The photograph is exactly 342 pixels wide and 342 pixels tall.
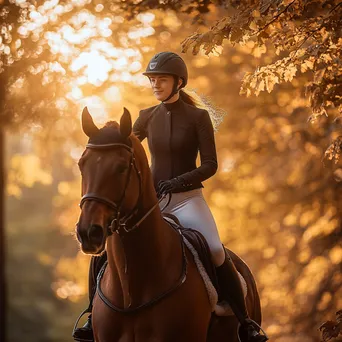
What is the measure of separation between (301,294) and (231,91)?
16.4 feet

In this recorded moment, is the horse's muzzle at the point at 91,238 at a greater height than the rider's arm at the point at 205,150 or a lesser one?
lesser

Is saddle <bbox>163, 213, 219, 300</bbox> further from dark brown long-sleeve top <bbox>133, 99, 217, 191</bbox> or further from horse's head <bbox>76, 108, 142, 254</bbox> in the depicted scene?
horse's head <bbox>76, 108, 142, 254</bbox>

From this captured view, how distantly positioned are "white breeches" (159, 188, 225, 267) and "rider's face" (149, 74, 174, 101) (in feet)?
2.88

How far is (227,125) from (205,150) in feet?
44.9

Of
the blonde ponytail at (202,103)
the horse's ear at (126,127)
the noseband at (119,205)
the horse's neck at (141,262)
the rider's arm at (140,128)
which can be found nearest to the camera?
the noseband at (119,205)

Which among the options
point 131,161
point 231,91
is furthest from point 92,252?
point 231,91

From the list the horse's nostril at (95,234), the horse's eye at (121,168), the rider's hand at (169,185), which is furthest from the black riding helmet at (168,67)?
the horse's nostril at (95,234)

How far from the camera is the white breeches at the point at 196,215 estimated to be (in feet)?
26.2

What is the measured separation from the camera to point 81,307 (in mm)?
41812

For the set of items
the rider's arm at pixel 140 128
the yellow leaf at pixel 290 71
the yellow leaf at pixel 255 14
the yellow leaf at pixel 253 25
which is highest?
the yellow leaf at pixel 255 14

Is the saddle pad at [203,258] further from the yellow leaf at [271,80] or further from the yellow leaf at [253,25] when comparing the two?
the yellow leaf at [253,25]

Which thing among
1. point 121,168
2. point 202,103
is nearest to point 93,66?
point 202,103

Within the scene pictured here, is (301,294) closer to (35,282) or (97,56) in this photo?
(97,56)

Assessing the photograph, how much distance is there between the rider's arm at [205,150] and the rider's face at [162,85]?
0.34 m
